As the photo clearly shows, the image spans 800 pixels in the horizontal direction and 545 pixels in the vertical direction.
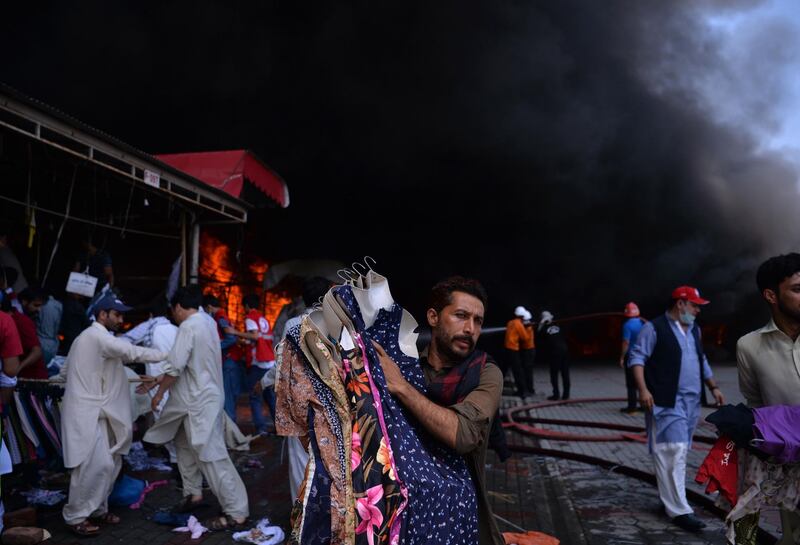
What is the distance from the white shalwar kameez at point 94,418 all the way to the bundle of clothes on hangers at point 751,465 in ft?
13.6

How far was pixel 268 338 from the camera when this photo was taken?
7430 millimetres

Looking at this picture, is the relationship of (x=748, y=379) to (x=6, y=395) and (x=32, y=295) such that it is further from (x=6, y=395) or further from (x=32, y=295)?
(x=32, y=295)

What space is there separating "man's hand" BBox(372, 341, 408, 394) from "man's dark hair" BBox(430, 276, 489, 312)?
0.40 metres

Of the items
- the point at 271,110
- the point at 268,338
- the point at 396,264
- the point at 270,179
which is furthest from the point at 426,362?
the point at 396,264

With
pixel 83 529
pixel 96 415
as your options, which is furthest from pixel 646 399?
pixel 83 529

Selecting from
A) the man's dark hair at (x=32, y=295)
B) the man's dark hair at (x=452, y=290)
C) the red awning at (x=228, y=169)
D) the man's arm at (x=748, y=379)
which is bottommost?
the man's arm at (x=748, y=379)

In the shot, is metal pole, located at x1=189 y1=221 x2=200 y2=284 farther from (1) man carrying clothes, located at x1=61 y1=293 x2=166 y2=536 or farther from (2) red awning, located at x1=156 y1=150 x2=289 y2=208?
(1) man carrying clothes, located at x1=61 y1=293 x2=166 y2=536

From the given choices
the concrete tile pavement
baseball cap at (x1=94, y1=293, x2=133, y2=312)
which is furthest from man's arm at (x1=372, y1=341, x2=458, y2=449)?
baseball cap at (x1=94, y1=293, x2=133, y2=312)

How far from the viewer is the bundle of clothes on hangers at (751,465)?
8.44 feet

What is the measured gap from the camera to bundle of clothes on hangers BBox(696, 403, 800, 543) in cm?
257

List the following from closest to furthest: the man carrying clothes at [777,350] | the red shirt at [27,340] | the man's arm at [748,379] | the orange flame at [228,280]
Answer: the man carrying clothes at [777,350], the man's arm at [748,379], the red shirt at [27,340], the orange flame at [228,280]

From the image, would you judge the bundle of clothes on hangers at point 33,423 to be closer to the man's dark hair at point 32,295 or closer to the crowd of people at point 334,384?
the crowd of people at point 334,384

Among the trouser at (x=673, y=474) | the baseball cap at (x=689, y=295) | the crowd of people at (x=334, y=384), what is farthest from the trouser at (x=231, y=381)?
the baseball cap at (x=689, y=295)

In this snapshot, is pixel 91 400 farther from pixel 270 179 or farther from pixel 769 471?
pixel 270 179
